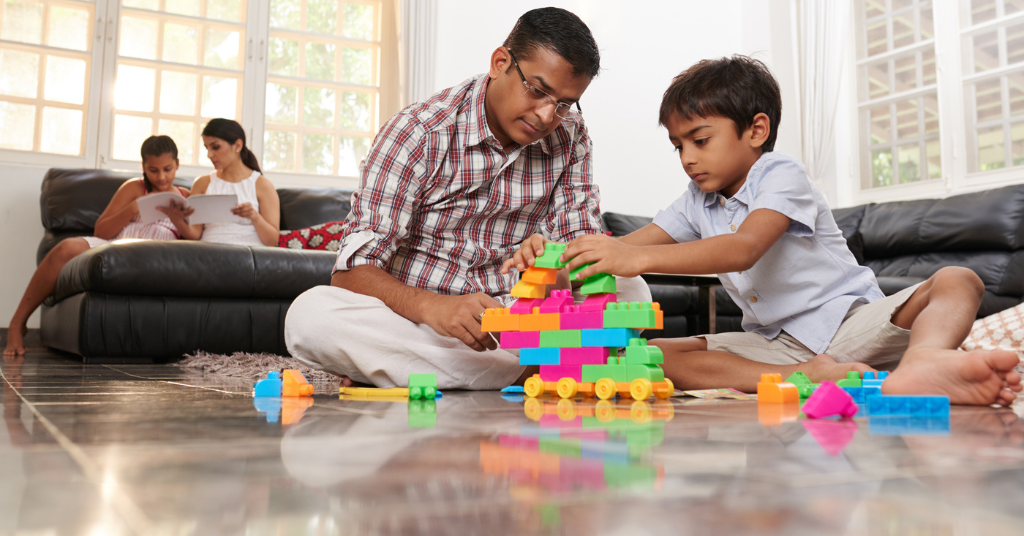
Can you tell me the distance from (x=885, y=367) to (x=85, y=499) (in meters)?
1.56

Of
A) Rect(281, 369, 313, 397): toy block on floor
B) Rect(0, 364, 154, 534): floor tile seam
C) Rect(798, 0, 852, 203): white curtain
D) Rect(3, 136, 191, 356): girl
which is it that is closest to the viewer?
Rect(0, 364, 154, 534): floor tile seam

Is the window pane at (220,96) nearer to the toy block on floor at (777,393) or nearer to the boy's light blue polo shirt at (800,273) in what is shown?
the boy's light blue polo shirt at (800,273)

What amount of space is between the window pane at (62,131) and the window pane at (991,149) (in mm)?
5079

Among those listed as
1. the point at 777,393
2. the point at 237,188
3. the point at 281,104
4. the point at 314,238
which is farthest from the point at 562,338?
the point at 281,104

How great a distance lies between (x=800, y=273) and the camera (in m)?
1.53

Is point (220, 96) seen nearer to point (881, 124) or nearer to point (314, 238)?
point (314, 238)

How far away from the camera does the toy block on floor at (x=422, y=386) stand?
1155 mm

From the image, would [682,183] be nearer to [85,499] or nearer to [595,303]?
[595,303]

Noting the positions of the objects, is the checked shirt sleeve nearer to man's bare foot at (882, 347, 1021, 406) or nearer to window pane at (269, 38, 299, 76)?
man's bare foot at (882, 347, 1021, 406)

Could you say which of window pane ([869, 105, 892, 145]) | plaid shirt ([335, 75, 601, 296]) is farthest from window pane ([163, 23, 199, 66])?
window pane ([869, 105, 892, 145])

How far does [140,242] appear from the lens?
2471mm

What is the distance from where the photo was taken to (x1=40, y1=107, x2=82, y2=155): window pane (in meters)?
3.93

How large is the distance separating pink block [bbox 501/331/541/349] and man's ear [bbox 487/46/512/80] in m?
0.58

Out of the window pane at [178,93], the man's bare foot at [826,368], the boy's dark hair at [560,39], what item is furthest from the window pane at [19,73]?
the man's bare foot at [826,368]
